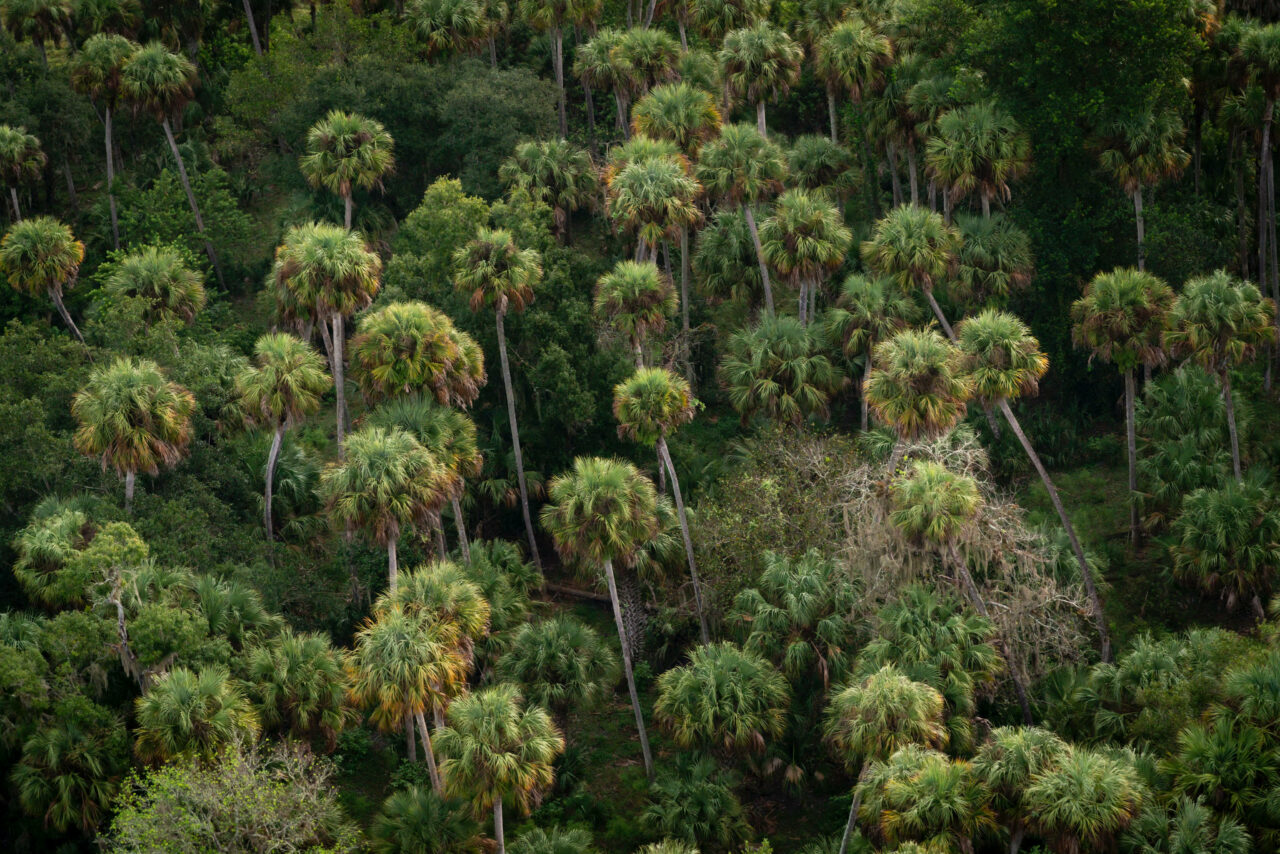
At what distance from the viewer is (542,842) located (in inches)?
1447

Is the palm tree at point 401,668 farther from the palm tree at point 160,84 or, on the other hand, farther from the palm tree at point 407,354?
the palm tree at point 160,84

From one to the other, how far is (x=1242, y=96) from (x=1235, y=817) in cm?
2553

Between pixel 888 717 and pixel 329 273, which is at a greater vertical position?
pixel 329 273

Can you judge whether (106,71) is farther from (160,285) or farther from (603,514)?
(603,514)

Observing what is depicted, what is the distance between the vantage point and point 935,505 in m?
37.8

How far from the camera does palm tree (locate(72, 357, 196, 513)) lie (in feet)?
139

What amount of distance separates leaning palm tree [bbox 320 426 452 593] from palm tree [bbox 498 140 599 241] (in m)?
16.9

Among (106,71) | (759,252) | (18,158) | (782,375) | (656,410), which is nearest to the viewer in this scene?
(656,410)

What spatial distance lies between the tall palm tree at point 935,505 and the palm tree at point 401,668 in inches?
423

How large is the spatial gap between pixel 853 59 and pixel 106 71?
2702 cm

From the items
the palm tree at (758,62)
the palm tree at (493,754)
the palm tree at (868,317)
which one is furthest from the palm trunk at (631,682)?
the palm tree at (758,62)

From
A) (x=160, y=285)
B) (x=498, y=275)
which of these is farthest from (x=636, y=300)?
(x=160, y=285)

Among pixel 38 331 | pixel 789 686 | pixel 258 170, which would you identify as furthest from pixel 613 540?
→ pixel 258 170

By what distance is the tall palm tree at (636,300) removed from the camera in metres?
46.9
